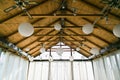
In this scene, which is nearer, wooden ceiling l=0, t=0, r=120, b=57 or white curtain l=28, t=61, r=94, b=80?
wooden ceiling l=0, t=0, r=120, b=57

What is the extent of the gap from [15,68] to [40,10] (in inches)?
141

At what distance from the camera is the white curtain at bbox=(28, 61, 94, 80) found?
9070mm

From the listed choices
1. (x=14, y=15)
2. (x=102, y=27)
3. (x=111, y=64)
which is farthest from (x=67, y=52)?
(x=14, y=15)

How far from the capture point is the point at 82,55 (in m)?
9.80

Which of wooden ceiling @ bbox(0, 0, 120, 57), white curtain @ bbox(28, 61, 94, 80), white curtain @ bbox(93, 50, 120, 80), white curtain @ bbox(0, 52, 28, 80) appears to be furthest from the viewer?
white curtain @ bbox(28, 61, 94, 80)

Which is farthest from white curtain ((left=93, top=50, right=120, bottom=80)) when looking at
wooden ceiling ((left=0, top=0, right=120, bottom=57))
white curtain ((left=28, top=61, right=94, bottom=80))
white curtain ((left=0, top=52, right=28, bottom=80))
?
white curtain ((left=0, top=52, right=28, bottom=80))

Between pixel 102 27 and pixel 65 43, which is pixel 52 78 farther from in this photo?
pixel 102 27

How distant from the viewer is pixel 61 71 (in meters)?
9.20

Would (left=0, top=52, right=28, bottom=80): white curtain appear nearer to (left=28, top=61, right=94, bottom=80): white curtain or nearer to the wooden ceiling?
the wooden ceiling

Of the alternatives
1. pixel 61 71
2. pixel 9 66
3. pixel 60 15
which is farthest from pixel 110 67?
pixel 9 66

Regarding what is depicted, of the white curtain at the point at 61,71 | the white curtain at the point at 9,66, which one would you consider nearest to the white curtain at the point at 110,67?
the white curtain at the point at 61,71

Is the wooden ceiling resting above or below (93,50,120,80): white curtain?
above

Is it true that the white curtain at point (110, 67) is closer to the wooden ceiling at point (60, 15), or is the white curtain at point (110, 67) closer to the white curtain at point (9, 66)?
the wooden ceiling at point (60, 15)

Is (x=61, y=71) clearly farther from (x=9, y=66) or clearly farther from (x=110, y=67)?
(x=9, y=66)
